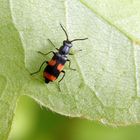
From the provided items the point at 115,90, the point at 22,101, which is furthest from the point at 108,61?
the point at 22,101

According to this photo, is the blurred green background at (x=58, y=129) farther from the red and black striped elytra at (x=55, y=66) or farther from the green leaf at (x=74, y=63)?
the green leaf at (x=74, y=63)

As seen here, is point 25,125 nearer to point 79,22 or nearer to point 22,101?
point 22,101

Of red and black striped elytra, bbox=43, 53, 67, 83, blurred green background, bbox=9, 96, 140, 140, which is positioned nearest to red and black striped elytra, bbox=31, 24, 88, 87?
red and black striped elytra, bbox=43, 53, 67, 83

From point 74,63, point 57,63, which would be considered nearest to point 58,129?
point 57,63

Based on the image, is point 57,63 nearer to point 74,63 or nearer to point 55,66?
point 55,66

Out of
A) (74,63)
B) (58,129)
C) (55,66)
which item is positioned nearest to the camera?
(74,63)

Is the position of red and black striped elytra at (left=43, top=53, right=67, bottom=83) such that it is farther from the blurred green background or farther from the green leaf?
the blurred green background
